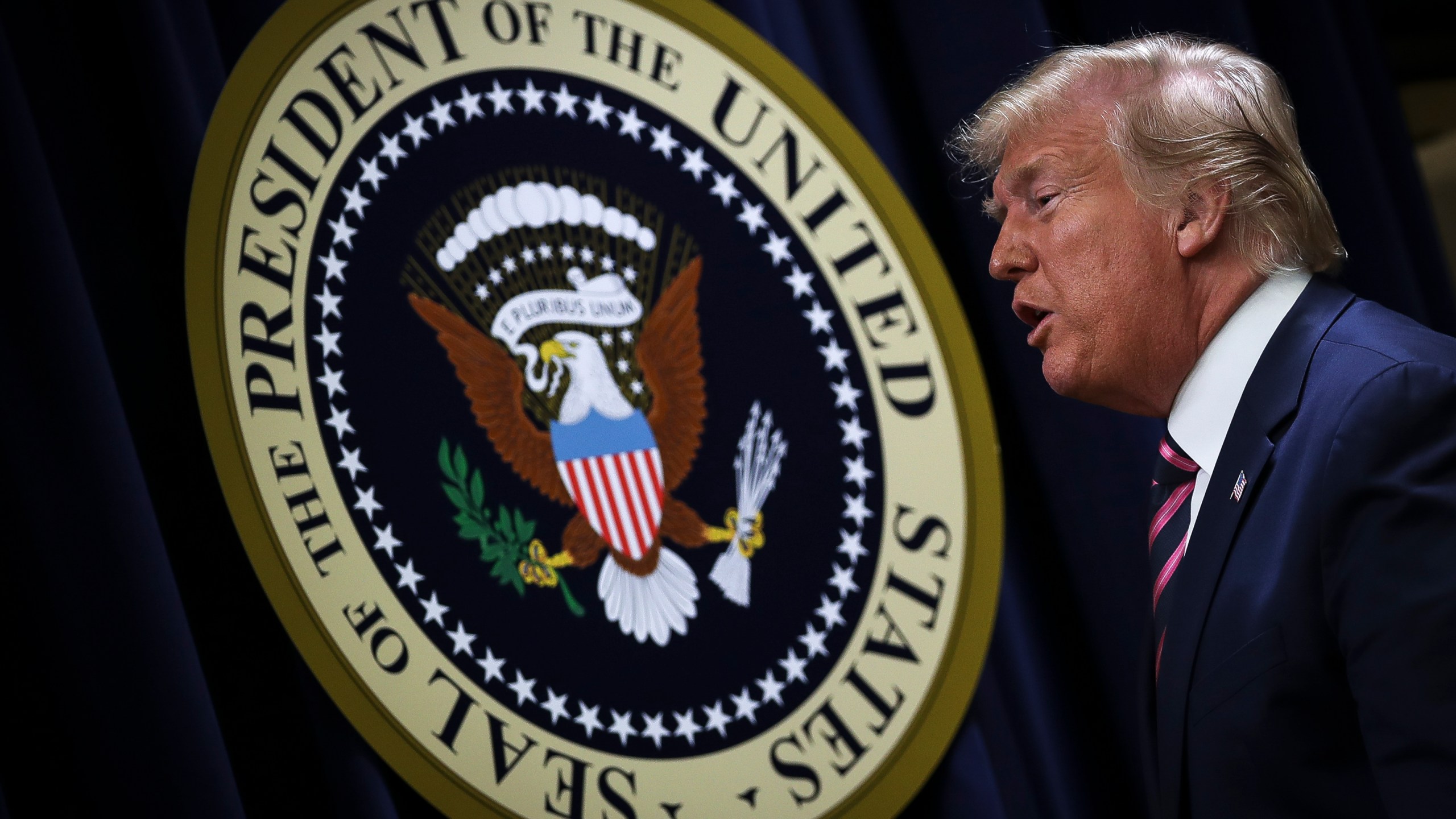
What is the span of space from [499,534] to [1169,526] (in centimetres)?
66

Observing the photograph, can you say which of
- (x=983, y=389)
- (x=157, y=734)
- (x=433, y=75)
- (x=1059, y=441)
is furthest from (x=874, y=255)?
(x=157, y=734)

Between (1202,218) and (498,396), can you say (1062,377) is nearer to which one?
(1202,218)

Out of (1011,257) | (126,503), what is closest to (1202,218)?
(1011,257)

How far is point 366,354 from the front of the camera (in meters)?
1.26

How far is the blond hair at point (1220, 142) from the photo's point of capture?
108 centimetres

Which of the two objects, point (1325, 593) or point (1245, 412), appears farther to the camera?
point (1245, 412)

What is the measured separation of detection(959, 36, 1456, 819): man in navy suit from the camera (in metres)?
0.81

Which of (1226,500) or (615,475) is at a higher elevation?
(615,475)

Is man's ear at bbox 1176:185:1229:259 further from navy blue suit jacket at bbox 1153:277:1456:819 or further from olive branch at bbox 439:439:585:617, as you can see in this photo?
olive branch at bbox 439:439:585:617

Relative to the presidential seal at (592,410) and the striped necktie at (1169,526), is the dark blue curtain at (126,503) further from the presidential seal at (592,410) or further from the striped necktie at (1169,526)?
the striped necktie at (1169,526)

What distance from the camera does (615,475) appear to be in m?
1.41

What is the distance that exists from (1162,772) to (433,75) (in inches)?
38.3

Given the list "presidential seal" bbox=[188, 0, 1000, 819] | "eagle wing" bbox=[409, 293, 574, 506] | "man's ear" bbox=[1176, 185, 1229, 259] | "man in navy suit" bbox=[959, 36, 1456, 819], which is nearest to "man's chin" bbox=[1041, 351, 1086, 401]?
"man in navy suit" bbox=[959, 36, 1456, 819]

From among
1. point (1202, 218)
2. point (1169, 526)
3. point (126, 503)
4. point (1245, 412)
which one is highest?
point (126, 503)
